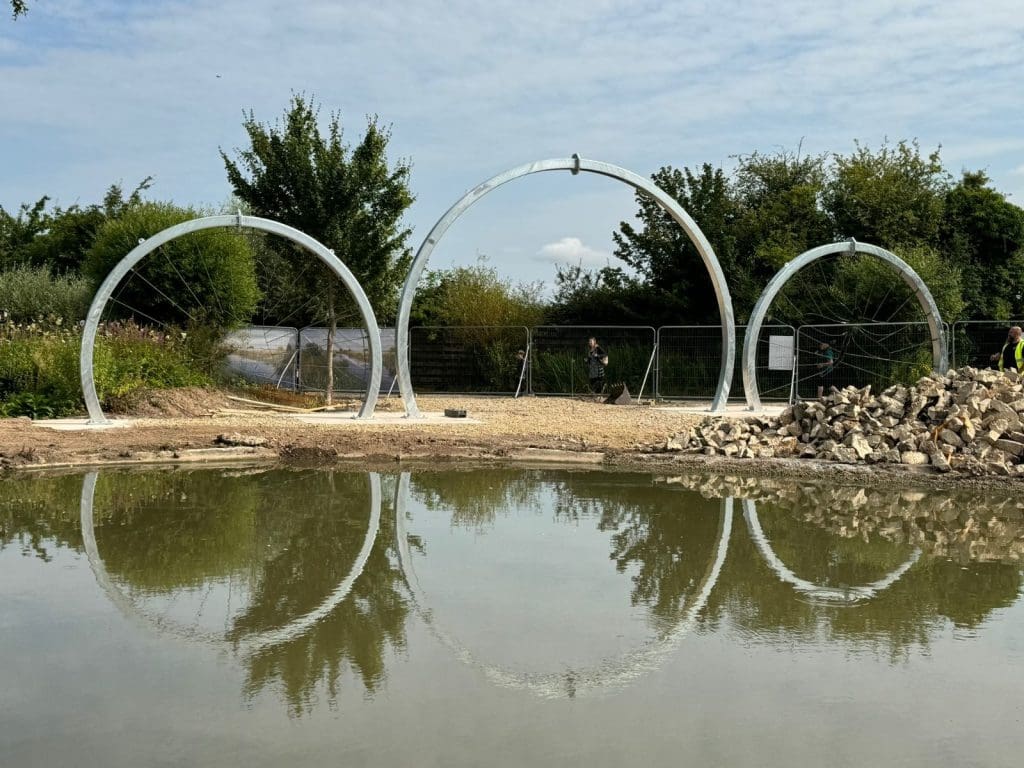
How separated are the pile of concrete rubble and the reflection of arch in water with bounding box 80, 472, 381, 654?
6164 millimetres

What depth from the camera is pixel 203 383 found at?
1956 centimetres

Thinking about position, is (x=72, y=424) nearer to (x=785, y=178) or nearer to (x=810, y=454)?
(x=810, y=454)

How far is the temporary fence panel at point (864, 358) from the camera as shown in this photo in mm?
21875

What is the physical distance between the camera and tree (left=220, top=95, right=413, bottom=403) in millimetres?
21172

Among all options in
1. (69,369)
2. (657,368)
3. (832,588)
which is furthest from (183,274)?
(832,588)

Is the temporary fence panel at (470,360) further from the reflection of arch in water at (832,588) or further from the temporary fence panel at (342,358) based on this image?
the reflection of arch in water at (832,588)

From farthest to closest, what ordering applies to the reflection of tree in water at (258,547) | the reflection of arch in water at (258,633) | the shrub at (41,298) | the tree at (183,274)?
the shrub at (41,298) → the tree at (183,274) → the reflection of arch in water at (258,633) → the reflection of tree in water at (258,547)

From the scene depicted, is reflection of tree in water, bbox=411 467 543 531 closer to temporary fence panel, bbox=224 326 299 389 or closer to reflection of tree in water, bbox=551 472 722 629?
reflection of tree in water, bbox=551 472 722 629

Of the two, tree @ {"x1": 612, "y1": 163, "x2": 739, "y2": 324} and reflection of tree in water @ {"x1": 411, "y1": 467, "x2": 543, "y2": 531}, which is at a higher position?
tree @ {"x1": 612, "y1": 163, "x2": 739, "y2": 324}

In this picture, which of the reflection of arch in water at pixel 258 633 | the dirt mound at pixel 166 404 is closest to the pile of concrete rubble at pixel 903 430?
the reflection of arch in water at pixel 258 633

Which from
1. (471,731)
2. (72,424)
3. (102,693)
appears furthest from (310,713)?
(72,424)

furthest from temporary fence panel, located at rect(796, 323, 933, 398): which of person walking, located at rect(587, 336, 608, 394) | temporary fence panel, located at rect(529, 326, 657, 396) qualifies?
person walking, located at rect(587, 336, 608, 394)

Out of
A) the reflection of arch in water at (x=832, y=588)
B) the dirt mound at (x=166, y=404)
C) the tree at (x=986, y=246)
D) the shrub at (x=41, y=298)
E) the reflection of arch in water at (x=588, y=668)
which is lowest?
the reflection of arch in water at (x=588, y=668)

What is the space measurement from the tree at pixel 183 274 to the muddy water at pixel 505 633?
469 inches
